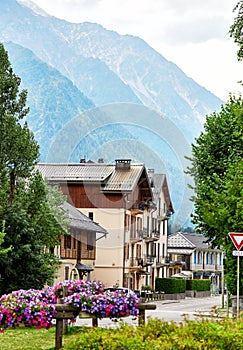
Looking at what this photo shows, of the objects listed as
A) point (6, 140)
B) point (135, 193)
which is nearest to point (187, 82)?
point (135, 193)

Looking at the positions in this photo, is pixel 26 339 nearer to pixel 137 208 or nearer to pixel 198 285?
pixel 137 208

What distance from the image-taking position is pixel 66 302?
14562mm

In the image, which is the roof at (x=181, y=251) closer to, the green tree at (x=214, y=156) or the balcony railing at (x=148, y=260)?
the balcony railing at (x=148, y=260)

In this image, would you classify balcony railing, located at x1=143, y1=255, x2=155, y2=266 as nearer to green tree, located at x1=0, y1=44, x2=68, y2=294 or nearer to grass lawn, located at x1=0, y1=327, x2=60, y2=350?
green tree, located at x1=0, y1=44, x2=68, y2=294

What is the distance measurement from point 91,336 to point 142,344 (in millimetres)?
691

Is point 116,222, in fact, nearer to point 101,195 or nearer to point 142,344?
point 101,195

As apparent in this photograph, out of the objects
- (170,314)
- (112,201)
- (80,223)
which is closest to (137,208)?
(112,201)

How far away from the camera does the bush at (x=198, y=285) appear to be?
250 feet

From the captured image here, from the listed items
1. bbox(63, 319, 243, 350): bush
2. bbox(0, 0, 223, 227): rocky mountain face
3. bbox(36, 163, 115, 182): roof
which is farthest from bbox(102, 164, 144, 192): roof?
bbox(63, 319, 243, 350): bush

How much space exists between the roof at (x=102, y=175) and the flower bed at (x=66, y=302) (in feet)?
138

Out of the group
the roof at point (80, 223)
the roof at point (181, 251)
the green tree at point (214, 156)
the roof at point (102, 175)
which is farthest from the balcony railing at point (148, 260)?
the green tree at point (214, 156)

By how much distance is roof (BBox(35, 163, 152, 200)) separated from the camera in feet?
196

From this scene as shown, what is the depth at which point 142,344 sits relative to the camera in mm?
7949

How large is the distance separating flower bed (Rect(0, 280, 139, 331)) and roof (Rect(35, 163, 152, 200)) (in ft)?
138
